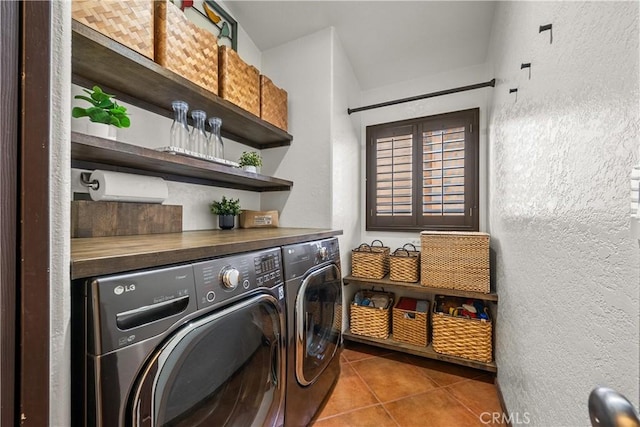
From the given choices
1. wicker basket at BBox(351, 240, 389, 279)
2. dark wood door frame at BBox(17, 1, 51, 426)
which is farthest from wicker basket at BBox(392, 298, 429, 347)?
dark wood door frame at BBox(17, 1, 51, 426)

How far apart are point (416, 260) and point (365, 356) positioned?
2.77 feet

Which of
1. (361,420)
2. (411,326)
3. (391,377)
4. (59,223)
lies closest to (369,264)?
(411,326)

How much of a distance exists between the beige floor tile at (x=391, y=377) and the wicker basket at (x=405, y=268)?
603mm

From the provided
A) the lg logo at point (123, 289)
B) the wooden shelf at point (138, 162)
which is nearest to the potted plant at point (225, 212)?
the wooden shelf at point (138, 162)

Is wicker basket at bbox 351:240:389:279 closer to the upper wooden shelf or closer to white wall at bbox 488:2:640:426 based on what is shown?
white wall at bbox 488:2:640:426

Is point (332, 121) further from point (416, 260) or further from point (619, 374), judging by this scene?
point (619, 374)

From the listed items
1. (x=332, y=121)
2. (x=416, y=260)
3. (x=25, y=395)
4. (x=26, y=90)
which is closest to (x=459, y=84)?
(x=332, y=121)

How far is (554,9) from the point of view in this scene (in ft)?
2.54

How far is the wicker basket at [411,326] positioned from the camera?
1.89m

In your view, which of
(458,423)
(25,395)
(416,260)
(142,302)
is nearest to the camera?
(25,395)

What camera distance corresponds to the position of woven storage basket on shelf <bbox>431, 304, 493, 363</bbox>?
1.71 meters

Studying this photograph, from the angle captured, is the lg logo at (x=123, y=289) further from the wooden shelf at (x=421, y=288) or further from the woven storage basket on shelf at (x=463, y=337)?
the woven storage basket on shelf at (x=463, y=337)

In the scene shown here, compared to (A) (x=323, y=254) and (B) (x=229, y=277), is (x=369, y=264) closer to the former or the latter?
(A) (x=323, y=254)

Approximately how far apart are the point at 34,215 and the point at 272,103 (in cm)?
159
